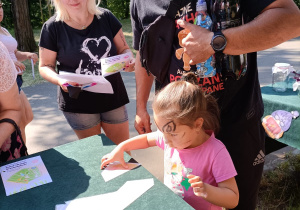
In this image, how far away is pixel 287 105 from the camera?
2488 millimetres

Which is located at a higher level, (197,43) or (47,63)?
(197,43)

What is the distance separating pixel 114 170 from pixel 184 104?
17.2 inches

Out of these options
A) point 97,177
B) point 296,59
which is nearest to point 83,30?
point 97,177

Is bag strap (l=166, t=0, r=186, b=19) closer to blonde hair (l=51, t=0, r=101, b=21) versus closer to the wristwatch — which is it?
the wristwatch

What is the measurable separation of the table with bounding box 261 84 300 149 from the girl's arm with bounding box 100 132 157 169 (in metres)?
1.31

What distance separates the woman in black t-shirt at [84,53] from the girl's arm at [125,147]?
778 mm

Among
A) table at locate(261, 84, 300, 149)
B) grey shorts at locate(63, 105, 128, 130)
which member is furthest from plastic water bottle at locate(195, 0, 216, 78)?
table at locate(261, 84, 300, 149)

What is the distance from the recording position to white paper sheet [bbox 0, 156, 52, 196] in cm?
137

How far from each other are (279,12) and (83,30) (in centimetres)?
145

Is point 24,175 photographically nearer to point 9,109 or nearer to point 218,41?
point 9,109

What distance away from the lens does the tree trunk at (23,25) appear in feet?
25.4

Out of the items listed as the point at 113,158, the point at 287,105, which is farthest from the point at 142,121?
the point at 287,105

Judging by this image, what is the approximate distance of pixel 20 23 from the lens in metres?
7.88

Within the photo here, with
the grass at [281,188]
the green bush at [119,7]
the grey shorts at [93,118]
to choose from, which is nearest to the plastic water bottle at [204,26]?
the grey shorts at [93,118]
